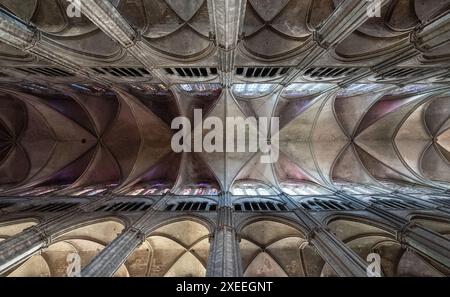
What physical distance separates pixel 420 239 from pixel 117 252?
30.4ft

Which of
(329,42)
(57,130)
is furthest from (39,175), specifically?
(329,42)

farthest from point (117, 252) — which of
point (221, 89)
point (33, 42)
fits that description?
point (221, 89)

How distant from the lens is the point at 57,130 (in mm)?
16453

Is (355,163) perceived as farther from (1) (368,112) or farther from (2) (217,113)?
(2) (217,113)

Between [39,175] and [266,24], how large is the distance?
1647 centimetres

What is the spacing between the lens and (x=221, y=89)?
14.2 m

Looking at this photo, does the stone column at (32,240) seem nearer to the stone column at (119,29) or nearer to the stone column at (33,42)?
the stone column at (33,42)

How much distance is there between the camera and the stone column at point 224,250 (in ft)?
20.3

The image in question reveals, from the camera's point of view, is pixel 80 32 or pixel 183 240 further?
pixel 183 240

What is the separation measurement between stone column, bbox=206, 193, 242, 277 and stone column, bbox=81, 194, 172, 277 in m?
2.60

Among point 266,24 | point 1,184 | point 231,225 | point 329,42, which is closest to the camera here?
point 329,42

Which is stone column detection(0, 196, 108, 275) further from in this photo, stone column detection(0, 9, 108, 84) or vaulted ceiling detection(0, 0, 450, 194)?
stone column detection(0, 9, 108, 84)

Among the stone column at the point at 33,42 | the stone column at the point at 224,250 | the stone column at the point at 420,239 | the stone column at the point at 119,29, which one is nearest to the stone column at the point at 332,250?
the stone column at the point at 420,239

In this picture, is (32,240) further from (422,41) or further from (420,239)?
(422,41)
